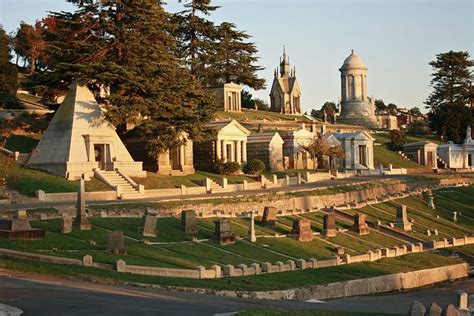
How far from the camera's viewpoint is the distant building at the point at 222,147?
69188 mm

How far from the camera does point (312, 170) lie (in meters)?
78.2

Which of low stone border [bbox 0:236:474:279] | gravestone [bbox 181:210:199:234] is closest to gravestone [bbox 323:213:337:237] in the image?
low stone border [bbox 0:236:474:279]

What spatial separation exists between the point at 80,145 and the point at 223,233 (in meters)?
19.9

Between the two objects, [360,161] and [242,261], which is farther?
[360,161]

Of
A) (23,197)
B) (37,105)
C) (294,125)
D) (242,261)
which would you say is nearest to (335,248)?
(242,261)

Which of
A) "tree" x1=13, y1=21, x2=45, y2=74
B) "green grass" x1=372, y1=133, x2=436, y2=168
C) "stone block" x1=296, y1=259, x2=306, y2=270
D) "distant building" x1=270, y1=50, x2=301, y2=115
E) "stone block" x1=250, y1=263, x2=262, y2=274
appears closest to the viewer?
"stone block" x1=250, y1=263, x2=262, y2=274

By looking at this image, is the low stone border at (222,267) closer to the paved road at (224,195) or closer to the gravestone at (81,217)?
the gravestone at (81,217)

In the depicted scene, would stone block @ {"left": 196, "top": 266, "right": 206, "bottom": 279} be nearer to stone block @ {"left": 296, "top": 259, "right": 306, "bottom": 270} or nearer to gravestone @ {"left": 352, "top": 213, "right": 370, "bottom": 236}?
stone block @ {"left": 296, "top": 259, "right": 306, "bottom": 270}

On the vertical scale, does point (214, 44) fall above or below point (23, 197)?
above

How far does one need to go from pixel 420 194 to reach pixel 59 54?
33352 mm

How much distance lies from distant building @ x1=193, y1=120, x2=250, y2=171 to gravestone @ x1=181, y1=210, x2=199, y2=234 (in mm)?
28157

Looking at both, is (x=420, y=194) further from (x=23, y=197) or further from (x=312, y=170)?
(x=23, y=197)

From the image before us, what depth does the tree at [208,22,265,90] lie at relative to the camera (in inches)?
3684

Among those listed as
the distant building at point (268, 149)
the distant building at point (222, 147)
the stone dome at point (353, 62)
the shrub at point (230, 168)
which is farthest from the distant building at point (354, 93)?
the shrub at point (230, 168)
